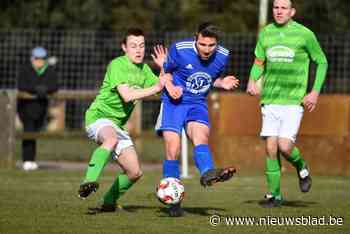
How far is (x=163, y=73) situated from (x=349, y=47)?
10.6m

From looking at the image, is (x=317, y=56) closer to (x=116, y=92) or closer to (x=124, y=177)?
(x=116, y=92)

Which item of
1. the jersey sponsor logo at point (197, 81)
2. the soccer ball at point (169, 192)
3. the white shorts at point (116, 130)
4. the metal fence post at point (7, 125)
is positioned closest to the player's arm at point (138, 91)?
the jersey sponsor logo at point (197, 81)

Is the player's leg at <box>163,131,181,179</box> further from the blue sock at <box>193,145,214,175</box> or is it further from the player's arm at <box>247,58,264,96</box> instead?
the player's arm at <box>247,58,264,96</box>

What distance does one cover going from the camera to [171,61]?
10.9 metres

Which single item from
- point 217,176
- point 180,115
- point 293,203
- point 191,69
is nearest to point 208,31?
point 191,69

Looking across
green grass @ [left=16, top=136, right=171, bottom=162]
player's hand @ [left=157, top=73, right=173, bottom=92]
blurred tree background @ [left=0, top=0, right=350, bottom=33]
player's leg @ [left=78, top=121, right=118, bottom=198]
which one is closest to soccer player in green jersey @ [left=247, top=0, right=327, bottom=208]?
player's hand @ [left=157, top=73, right=173, bottom=92]

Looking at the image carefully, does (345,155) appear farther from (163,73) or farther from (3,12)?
(3,12)

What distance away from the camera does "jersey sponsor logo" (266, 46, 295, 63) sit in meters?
12.0

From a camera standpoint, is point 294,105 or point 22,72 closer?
point 294,105

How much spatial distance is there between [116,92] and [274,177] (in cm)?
215

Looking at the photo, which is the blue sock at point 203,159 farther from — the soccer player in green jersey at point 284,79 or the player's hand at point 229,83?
the soccer player in green jersey at point 284,79

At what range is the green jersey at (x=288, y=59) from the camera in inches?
474

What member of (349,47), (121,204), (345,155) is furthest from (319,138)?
(121,204)

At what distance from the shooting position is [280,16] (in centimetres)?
1199
